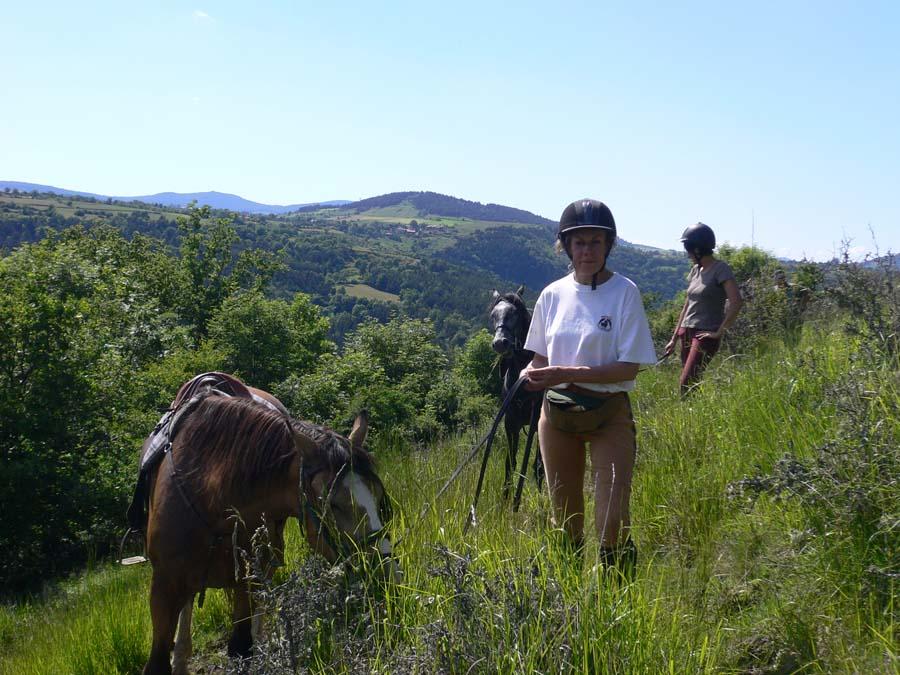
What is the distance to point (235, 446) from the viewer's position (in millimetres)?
3141

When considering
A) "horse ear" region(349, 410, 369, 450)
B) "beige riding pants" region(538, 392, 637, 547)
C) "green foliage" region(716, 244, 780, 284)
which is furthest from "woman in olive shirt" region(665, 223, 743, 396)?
"green foliage" region(716, 244, 780, 284)

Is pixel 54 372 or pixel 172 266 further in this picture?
pixel 172 266

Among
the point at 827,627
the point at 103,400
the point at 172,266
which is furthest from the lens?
the point at 172,266

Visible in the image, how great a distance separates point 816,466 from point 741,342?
5.00 m

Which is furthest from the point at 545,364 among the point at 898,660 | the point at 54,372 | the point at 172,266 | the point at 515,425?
the point at 172,266

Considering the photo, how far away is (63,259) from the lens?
11.5m

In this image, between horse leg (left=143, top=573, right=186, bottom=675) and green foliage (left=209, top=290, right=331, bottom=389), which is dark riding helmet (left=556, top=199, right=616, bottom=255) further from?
green foliage (left=209, top=290, right=331, bottom=389)

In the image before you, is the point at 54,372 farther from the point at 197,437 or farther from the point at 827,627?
the point at 827,627

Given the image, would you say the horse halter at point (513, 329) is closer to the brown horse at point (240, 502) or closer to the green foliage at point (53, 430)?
the brown horse at point (240, 502)

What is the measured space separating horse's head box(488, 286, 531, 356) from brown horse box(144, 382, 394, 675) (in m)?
2.56

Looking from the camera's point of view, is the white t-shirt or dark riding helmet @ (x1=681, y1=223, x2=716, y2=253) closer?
the white t-shirt

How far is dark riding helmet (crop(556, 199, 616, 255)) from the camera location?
3.20m

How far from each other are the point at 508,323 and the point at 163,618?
355 centimetres

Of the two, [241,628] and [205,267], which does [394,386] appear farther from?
[205,267]
